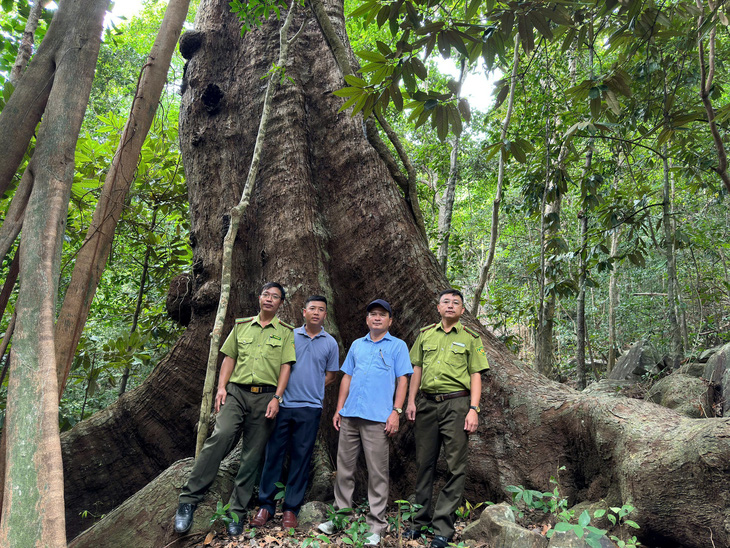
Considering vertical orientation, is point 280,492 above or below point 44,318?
below

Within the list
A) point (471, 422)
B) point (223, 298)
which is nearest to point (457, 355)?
point (471, 422)

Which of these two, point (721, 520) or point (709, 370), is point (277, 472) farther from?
point (709, 370)

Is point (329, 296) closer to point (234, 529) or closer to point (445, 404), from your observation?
point (445, 404)

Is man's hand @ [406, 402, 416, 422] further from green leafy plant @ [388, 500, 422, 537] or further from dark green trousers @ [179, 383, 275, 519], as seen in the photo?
dark green trousers @ [179, 383, 275, 519]

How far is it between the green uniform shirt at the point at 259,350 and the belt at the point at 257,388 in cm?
4

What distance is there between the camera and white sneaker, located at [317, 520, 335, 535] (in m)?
3.53

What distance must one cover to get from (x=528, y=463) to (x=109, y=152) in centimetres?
653

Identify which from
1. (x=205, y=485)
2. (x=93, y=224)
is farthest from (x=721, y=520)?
(x=93, y=224)

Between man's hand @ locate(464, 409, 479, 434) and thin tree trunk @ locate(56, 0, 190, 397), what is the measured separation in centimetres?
267

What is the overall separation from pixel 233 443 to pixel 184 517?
58 cm

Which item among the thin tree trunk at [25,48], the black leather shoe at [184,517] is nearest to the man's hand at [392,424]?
the black leather shoe at [184,517]

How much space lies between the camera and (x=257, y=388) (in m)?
3.87

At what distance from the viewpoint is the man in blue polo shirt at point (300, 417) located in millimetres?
3758

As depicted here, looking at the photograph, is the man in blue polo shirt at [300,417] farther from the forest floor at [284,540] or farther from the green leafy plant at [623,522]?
the green leafy plant at [623,522]
